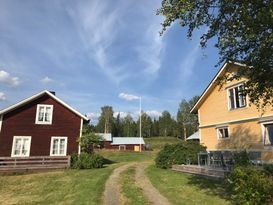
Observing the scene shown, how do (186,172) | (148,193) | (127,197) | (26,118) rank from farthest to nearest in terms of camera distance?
A: (26,118)
(186,172)
(148,193)
(127,197)

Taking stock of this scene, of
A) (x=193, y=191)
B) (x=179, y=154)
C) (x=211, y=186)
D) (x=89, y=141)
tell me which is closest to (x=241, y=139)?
(x=179, y=154)

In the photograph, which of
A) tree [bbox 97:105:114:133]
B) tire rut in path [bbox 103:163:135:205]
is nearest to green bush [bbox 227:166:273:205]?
tire rut in path [bbox 103:163:135:205]

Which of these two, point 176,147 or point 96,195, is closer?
point 96,195

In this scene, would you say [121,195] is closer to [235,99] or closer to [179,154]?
[179,154]

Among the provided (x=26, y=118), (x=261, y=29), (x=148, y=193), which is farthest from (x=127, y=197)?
(x=26, y=118)

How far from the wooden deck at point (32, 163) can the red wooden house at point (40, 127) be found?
1156mm

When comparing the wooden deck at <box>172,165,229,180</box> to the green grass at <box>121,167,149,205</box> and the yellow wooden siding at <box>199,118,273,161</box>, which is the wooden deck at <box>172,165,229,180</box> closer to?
the yellow wooden siding at <box>199,118,273,161</box>

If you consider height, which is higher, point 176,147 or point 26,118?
point 26,118

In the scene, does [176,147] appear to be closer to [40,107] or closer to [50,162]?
[50,162]

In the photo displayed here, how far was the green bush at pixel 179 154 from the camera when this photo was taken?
64.8 ft

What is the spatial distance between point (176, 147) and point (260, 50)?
13.6 meters

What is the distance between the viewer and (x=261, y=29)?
733 centimetres

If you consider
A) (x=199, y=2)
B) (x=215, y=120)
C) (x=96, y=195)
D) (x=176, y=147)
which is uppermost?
(x=199, y=2)

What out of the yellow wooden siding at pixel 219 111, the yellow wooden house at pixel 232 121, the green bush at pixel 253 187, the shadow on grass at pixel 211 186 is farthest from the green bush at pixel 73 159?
the green bush at pixel 253 187
